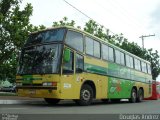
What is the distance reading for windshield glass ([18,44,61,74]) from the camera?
1524 centimetres

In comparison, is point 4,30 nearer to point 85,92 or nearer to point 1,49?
point 1,49

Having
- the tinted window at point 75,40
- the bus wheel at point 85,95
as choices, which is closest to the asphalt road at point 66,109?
the bus wheel at point 85,95

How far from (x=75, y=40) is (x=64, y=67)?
1.71 metres

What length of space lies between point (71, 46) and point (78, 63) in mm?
877

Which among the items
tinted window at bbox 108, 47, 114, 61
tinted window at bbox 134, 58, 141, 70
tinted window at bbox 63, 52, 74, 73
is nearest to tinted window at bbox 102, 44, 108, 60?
tinted window at bbox 108, 47, 114, 61

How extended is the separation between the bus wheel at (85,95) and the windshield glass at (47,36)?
265 centimetres

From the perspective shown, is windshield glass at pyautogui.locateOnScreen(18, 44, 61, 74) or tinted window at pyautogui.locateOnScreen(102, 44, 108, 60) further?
tinted window at pyautogui.locateOnScreen(102, 44, 108, 60)

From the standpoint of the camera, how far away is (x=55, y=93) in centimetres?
1495

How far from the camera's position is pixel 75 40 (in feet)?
53.8

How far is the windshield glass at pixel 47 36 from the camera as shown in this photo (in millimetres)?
15789

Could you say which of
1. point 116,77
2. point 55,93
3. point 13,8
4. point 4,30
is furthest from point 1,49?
point 55,93

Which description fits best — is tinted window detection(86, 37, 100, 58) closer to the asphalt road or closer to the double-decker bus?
the double-decker bus

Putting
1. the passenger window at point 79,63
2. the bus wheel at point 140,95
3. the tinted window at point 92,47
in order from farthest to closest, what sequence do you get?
the bus wheel at point 140,95 < the tinted window at point 92,47 < the passenger window at point 79,63

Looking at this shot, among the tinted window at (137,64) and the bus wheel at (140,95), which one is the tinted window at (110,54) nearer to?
the tinted window at (137,64)
